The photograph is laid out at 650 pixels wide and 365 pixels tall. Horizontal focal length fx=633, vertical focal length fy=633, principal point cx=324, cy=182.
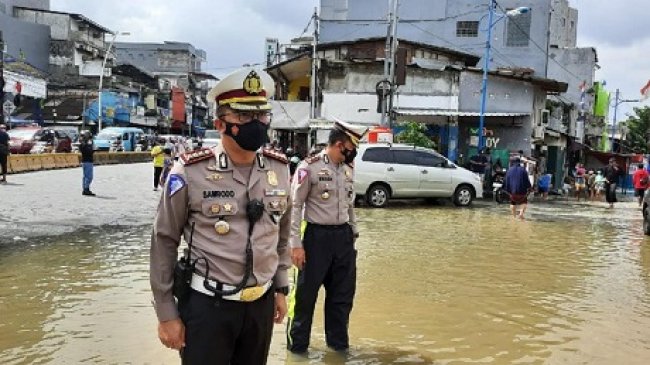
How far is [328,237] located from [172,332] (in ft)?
7.24

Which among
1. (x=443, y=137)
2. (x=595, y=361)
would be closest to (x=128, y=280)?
(x=595, y=361)

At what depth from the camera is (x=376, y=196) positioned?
1748 cm

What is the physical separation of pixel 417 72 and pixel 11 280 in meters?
22.2

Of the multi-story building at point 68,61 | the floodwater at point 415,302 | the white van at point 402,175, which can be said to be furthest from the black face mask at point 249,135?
the multi-story building at point 68,61

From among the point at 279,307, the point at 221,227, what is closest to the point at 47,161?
the point at 279,307

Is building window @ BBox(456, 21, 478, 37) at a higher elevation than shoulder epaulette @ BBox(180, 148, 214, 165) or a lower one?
higher

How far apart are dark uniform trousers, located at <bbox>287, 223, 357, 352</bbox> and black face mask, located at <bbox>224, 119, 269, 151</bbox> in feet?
6.74

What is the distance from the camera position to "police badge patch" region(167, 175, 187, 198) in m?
2.71

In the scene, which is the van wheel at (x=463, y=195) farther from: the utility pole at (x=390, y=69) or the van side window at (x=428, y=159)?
the utility pole at (x=390, y=69)

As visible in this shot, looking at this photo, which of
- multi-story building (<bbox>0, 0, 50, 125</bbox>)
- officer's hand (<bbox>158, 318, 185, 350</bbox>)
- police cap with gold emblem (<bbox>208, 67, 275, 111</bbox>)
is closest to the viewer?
officer's hand (<bbox>158, 318, 185, 350</bbox>)

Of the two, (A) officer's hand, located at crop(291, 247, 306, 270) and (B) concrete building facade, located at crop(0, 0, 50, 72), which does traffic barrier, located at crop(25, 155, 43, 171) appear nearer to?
(A) officer's hand, located at crop(291, 247, 306, 270)

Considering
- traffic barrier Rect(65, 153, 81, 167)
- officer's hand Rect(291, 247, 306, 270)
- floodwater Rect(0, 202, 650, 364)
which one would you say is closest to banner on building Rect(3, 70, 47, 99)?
traffic barrier Rect(65, 153, 81, 167)

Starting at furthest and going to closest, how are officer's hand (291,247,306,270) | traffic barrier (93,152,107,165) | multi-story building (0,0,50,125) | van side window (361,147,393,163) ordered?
multi-story building (0,0,50,125)
traffic barrier (93,152,107,165)
van side window (361,147,393,163)
officer's hand (291,247,306,270)

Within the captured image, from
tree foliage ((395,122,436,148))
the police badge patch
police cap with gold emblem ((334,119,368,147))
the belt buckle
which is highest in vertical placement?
tree foliage ((395,122,436,148))
